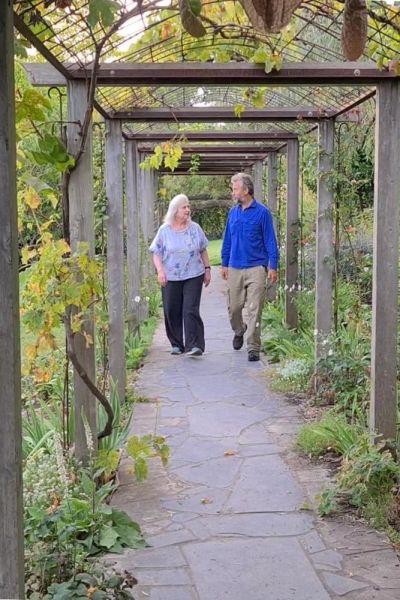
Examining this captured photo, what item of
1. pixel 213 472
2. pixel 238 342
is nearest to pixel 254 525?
pixel 213 472

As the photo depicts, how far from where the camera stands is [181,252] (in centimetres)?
814

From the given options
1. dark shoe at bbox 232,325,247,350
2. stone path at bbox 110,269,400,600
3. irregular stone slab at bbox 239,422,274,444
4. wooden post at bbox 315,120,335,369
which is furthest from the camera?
dark shoe at bbox 232,325,247,350

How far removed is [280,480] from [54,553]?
5.95 ft

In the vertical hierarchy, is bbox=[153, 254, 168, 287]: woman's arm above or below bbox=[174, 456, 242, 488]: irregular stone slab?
above

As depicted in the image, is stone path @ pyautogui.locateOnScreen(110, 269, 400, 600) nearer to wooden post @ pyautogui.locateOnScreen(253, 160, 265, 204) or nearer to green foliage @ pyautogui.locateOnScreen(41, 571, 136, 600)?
green foliage @ pyautogui.locateOnScreen(41, 571, 136, 600)

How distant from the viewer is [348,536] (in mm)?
3703

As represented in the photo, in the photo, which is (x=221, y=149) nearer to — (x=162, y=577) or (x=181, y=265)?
(x=181, y=265)

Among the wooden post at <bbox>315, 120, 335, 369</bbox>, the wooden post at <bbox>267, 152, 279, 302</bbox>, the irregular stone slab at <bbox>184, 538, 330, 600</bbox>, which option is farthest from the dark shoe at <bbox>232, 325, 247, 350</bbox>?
the irregular stone slab at <bbox>184, 538, 330, 600</bbox>

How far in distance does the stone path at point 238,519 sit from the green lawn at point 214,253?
20.3 metres

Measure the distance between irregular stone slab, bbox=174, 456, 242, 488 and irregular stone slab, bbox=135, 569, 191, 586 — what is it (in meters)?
1.13

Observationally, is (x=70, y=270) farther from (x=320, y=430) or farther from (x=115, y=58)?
(x=320, y=430)

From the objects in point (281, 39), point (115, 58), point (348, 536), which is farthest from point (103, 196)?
point (348, 536)

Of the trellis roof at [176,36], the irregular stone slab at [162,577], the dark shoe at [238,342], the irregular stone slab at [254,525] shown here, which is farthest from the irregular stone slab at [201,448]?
the dark shoe at [238,342]

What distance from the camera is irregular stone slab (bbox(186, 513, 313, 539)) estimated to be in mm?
3781
